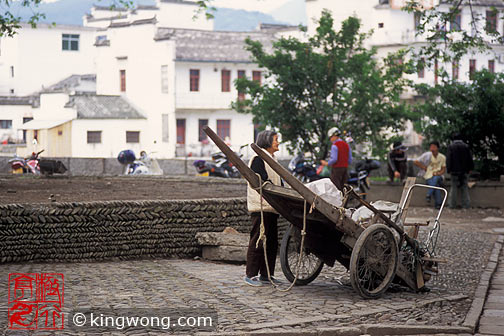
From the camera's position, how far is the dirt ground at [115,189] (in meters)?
13.5

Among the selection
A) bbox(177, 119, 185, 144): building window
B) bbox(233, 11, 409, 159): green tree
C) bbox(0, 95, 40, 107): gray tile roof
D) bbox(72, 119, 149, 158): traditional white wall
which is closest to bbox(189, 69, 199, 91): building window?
bbox(177, 119, 185, 144): building window

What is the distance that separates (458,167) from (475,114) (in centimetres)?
314

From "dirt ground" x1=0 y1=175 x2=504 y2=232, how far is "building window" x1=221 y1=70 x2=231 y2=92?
39.7m

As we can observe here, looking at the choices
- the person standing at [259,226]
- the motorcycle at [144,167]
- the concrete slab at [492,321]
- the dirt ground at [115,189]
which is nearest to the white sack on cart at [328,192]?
the person standing at [259,226]

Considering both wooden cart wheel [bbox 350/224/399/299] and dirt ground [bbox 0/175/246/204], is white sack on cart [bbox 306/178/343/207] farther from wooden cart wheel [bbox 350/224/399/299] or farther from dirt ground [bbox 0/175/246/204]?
dirt ground [bbox 0/175/246/204]

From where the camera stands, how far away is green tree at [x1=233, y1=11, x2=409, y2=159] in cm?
2553

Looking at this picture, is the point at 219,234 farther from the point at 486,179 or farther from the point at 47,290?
the point at 486,179

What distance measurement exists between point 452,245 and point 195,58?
148 feet

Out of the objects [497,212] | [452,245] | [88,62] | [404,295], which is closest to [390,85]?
[497,212]

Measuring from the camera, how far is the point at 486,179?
23250mm

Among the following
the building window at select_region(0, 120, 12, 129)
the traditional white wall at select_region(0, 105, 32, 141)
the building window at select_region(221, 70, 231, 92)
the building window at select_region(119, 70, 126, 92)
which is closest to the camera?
the building window at select_region(221, 70, 231, 92)

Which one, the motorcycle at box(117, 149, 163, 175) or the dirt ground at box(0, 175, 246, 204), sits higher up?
the dirt ground at box(0, 175, 246, 204)

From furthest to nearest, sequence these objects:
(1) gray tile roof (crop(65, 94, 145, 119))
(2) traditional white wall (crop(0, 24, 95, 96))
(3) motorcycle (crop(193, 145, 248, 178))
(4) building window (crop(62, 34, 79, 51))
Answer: (4) building window (crop(62, 34, 79, 51))
(2) traditional white wall (crop(0, 24, 95, 96))
(1) gray tile roof (crop(65, 94, 145, 119))
(3) motorcycle (crop(193, 145, 248, 178))

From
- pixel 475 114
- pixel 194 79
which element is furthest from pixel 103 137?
pixel 475 114
